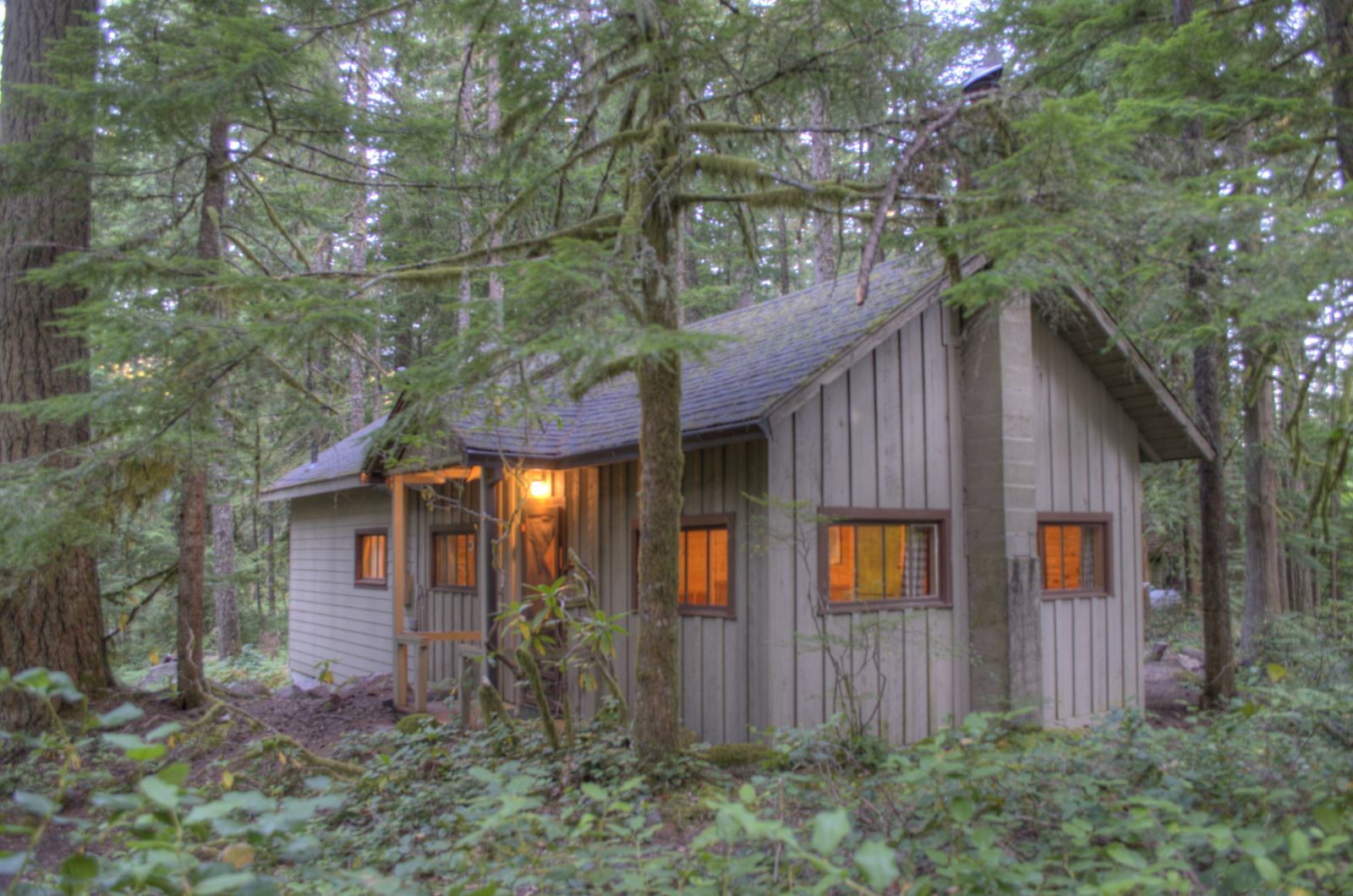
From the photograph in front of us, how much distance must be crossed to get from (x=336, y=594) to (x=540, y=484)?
21.7 ft

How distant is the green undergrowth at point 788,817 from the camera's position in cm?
188

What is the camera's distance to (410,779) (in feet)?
20.8

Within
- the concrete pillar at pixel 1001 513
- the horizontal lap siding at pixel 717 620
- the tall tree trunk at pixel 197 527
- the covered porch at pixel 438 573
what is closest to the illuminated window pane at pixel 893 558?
the concrete pillar at pixel 1001 513

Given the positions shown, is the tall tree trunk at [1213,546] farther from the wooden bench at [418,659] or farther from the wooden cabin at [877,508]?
the wooden bench at [418,659]

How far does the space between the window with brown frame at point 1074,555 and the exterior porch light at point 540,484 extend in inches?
201

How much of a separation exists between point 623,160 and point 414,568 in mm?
6927

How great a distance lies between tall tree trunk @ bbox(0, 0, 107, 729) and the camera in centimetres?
817

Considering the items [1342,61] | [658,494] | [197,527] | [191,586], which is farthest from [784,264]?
[658,494]

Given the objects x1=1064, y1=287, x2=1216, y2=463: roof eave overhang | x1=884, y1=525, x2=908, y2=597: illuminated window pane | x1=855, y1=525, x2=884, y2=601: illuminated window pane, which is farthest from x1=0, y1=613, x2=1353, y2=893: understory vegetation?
x1=1064, y1=287, x2=1216, y2=463: roof eave overhang

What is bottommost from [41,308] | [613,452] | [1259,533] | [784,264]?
[1259,533]

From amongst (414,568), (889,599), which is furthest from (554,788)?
(414,568)

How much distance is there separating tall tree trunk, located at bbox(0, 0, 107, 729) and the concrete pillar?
8.18 m

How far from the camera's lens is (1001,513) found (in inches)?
336

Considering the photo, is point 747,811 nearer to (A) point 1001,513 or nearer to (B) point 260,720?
(B) point 260,720
